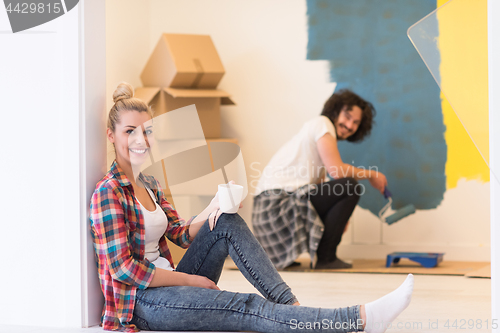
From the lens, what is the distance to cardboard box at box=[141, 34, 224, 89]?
2.54m

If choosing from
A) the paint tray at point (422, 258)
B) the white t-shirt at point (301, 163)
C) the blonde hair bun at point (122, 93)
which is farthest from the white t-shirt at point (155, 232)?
the paint tray at point (422, 258)

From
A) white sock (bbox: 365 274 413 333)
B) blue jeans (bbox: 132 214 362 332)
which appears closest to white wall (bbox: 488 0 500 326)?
white sock (bbox: 365 274 413 333)

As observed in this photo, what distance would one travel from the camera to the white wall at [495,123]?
3.66ft

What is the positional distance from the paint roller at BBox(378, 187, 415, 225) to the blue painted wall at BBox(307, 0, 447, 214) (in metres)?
0.03

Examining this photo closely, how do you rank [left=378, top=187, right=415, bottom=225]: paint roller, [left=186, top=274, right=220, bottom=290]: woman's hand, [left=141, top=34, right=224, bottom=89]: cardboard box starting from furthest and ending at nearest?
[left=378, top=187, right=415, bottom=225]: paint roller
[left=141, top=34, right=224, bottom=89]: cardboard box
[left=186, top=274, right=220, bottom=290]: woman's hand

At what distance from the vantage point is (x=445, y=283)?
2043mm

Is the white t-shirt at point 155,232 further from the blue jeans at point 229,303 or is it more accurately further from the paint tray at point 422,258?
the paint tray at point 422,258

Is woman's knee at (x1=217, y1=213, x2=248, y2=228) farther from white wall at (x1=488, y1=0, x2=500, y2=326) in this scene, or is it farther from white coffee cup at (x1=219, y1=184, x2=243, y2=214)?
white wall at (x1=488, y1=0, x2=500, y2=326)

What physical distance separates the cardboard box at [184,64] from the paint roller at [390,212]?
1076 mm

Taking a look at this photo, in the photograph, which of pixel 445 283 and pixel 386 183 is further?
pixel 386 183

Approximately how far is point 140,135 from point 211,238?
0.31m

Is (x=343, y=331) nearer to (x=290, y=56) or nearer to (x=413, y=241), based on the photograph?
(x=413, y=241)

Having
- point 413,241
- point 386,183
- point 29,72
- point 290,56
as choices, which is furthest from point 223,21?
point 29,72

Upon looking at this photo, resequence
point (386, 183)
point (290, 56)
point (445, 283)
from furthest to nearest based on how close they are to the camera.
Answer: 1. point (290, 56)
2. point (386, 183)
3. point (445, 283)
